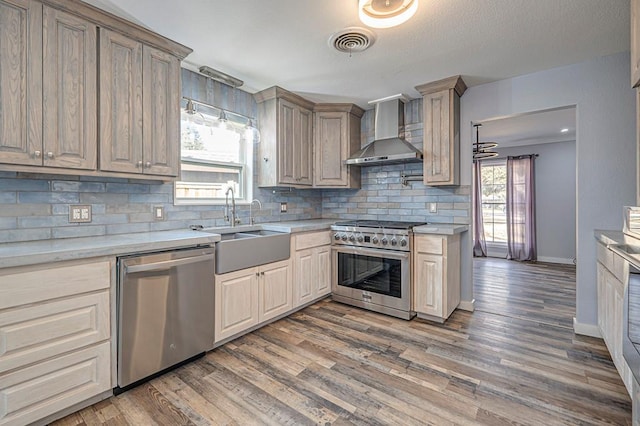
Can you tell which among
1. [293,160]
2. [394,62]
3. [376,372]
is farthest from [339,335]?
[394,62]

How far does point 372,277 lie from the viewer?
3.26 metres

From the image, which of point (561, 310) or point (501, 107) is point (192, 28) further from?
point (561, 310)

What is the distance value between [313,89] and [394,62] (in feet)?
3.26

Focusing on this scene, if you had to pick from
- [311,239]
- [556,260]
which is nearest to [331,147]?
[311,239]

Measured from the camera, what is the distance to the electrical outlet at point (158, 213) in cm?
259

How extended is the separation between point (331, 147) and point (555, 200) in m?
4.95

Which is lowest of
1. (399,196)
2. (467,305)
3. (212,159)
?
(467,305)

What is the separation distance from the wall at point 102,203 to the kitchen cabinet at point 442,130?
6.68 ft

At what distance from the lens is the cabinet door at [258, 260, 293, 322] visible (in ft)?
9.05

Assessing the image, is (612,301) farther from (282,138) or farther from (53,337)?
(53,337)

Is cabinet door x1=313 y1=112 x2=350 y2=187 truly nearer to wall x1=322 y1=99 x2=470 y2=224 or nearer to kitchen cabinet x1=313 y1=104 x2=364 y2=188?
kitchen cabinet x1=313 y1=104 x2=364 y2=188

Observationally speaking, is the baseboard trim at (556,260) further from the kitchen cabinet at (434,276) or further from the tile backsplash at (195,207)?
the kitchen cabinet at (434,276)

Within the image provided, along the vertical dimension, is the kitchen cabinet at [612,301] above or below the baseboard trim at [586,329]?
above

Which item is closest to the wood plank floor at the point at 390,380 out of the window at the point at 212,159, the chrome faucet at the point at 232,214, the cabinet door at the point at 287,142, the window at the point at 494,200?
the chrome faucet at the point at 232,214
